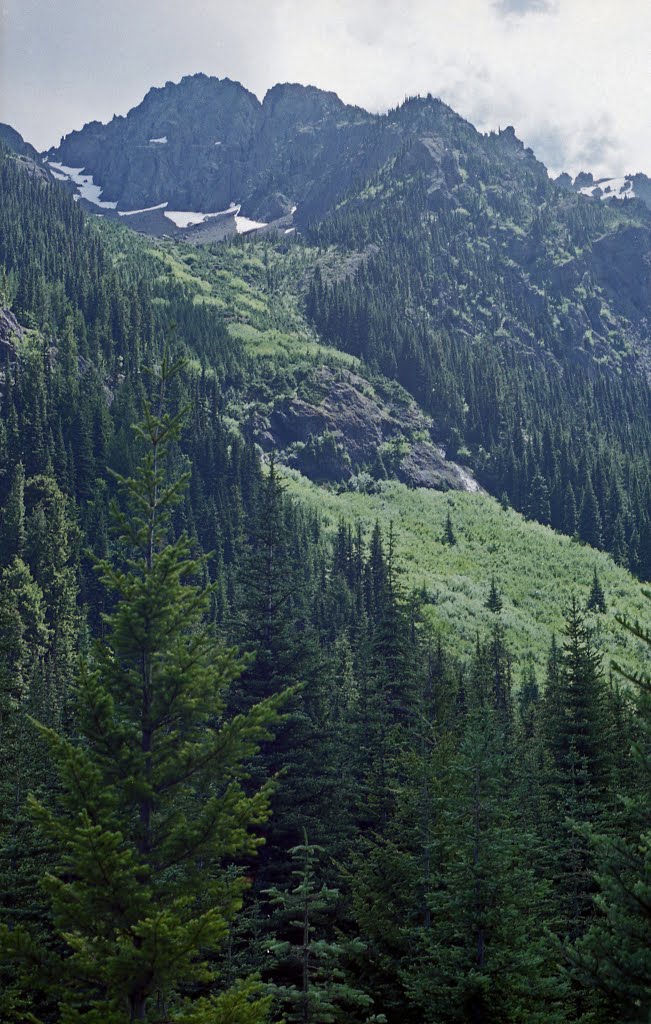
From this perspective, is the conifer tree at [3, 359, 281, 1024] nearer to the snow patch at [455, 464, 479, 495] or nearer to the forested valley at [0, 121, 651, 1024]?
the forested valley at [0, 121, 651, 1024]

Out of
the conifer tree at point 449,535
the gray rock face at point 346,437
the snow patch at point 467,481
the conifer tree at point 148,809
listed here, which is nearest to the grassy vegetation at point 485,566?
the conifer tree at point 449,535

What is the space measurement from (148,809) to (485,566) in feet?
316

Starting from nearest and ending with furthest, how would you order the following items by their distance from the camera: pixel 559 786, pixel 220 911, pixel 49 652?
1. pixel 220 911
2. pixel 559 786
3. pixel 49 652

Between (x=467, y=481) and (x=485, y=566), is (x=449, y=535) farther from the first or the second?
(x=467, y=481)

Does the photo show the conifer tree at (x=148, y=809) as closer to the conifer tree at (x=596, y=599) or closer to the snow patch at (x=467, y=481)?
the conifer tree at (x=596, y=599)

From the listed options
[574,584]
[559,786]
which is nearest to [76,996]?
[559,786]

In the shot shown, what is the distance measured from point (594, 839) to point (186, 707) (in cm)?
676

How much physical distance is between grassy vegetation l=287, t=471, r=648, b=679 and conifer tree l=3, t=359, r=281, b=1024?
2701 inches

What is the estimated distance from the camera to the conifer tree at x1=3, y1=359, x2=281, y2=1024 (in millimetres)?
11703

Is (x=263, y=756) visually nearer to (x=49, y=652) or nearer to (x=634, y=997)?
(x=634, y=997)

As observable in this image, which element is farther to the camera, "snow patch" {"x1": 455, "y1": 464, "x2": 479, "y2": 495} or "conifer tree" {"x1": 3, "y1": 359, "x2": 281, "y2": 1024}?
"snow patch" {"x1": 455, "y1": 464, "x2": 479, "y2": 495}

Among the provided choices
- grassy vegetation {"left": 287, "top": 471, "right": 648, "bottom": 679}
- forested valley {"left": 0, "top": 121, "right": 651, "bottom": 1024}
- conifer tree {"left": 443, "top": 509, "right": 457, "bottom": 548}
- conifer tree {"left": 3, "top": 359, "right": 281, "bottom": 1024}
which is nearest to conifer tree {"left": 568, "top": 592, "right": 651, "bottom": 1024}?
forested valley {"left": 0, "top": 121, "right": 651, "bottom": 1024}

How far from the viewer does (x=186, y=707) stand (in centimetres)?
1431

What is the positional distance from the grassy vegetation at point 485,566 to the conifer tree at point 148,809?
68603mm
